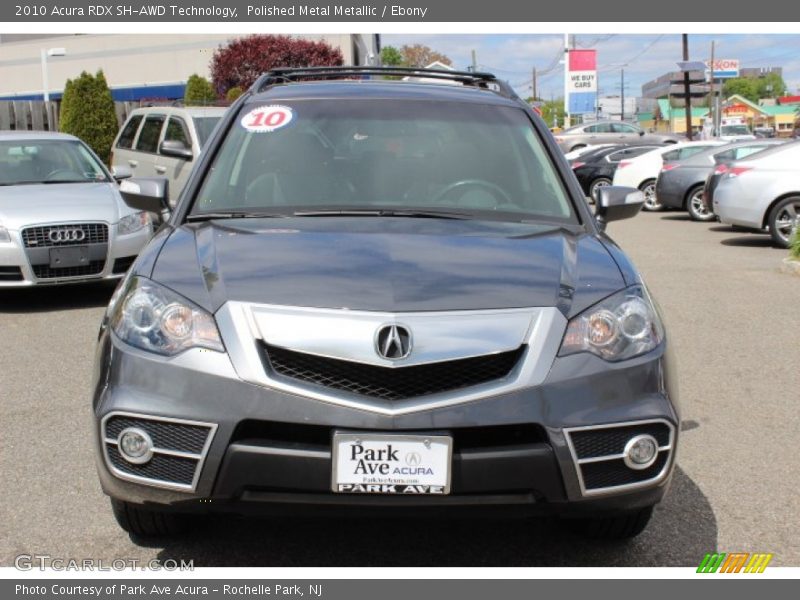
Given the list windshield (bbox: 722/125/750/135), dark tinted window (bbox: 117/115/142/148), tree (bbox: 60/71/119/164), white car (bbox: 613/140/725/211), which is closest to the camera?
dark tinted window (bbox: 117/115/142/148)

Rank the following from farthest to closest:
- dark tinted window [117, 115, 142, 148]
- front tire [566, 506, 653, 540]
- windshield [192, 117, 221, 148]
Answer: dark tinted window [117, 115, 142, 148] < windshield [192, 117, 221, 148] < front tire [566, 506, 653, 540]

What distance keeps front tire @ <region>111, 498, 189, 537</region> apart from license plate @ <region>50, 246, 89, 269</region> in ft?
19.1

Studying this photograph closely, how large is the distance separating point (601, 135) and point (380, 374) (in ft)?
128

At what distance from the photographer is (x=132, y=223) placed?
9.74 m

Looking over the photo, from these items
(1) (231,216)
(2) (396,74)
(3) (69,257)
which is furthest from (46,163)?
(1) (231,216)

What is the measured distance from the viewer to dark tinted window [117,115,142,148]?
53.4 feet

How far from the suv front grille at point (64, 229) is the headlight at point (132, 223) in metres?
0.16

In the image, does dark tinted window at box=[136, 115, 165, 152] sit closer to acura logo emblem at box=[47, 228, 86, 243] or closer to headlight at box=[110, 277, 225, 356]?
acura logo emblem at box=[47, 228, 86, 243]

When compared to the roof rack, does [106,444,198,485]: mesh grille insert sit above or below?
below

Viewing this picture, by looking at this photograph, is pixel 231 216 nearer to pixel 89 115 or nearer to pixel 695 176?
pixel 695 176

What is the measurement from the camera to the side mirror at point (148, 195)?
4.89 metres

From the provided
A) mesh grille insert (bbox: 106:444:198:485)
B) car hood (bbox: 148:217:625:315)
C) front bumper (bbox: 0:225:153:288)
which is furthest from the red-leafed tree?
mesh grille insert (bbox: 106:444:198:485)

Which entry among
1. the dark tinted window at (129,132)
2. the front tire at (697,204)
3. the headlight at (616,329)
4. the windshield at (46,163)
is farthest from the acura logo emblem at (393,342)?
the front tire at (697,204)
